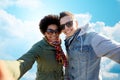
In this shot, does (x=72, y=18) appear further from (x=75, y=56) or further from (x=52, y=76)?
(x=52, y=76)

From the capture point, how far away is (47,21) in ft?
18.2

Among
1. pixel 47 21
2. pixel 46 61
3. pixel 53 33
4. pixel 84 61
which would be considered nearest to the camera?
pixel 84 61

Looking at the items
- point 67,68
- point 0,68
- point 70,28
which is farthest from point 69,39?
point 0,68

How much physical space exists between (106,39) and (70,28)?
1.10 metres

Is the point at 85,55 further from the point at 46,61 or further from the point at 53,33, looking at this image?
the point at 53,33

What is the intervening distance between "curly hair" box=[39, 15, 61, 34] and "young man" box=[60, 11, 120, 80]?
0.63 meters

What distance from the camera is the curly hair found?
17.8ft

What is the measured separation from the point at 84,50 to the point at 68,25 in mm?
748

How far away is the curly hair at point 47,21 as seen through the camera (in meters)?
5.42

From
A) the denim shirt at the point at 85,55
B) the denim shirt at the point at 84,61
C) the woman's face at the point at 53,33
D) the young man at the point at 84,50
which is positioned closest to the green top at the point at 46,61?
the woman's face at the point at 53,33

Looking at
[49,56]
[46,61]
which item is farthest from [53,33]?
[46,61]

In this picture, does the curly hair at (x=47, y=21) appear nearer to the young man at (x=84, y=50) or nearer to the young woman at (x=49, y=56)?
the young woman at (x=49, y=56)

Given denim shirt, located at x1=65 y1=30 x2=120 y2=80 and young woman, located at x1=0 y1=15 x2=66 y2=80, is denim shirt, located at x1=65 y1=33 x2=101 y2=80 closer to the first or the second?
denim shirt, located at x1=65 y1=30 x2=120 y2=80

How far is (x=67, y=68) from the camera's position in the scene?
187 inches
